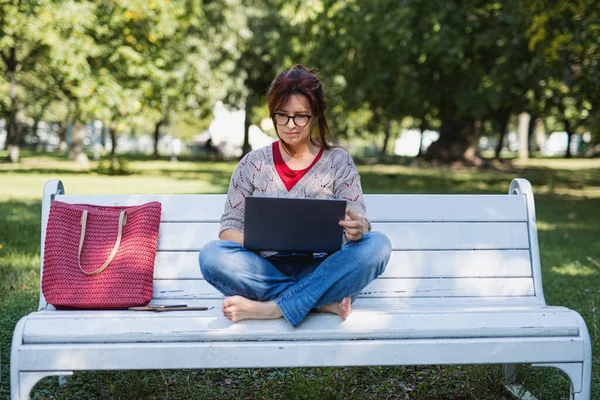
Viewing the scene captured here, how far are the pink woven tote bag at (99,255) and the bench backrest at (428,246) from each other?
0.14 meters

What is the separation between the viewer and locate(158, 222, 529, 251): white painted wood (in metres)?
3.73

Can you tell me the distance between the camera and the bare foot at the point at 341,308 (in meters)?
2.95

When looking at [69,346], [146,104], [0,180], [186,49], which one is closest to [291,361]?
[69,346]

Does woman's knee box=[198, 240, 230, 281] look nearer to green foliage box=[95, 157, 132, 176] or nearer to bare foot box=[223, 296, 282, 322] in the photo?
bare foot box=[223, 296, 282, 322]

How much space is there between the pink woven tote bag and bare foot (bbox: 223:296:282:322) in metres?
0.62

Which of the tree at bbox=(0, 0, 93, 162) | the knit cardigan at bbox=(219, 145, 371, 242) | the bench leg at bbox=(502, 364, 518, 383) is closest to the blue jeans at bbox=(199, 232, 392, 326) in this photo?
the knit cardigan at bbox=(219, 145, 371, 242)

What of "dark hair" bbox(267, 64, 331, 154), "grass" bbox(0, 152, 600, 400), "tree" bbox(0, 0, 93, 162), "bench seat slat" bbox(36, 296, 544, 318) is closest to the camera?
"bench seat slat" bbox(36, 296, 544, 318)

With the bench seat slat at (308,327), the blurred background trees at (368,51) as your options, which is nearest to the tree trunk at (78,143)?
the blurred background trees at (368,51)

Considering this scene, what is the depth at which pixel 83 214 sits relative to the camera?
11.3 ft

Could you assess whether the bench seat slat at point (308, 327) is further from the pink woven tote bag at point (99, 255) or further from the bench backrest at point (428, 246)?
the bench backrest at point (428, 246)

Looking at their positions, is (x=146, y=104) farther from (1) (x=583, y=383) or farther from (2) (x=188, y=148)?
(2) (x=188, y=148)

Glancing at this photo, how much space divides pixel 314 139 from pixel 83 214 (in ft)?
3.65

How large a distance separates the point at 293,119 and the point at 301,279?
71 centimetres

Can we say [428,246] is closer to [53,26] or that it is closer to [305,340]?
[305,340]
